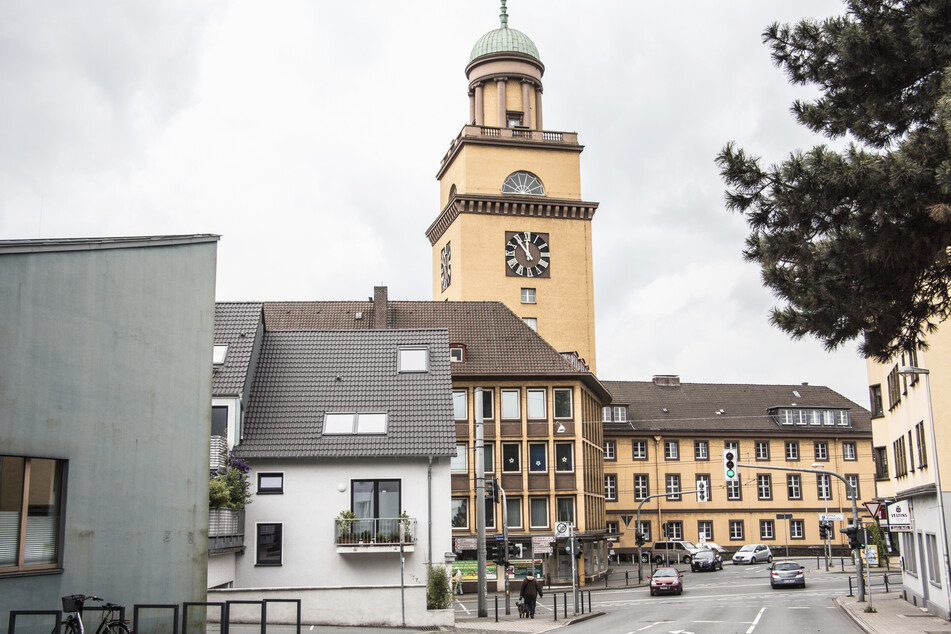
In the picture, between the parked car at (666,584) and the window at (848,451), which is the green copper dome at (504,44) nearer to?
the window at (848,451)

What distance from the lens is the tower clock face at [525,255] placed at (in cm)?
6612

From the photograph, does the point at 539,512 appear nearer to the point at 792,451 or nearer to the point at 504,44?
the point at 792,451

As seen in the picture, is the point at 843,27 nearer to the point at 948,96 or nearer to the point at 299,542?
the point at 948,96

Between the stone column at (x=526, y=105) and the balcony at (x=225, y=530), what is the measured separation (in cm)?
4502

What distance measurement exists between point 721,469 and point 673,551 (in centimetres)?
867

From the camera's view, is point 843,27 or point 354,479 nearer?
point 843,27

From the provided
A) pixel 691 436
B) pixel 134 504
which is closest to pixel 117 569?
pixel 134 504

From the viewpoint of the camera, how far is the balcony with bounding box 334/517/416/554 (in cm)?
3102

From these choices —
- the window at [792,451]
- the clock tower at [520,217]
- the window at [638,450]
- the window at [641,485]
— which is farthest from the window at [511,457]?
the window at [792,451]

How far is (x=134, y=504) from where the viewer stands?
17.3m

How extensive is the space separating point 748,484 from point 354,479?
169ft

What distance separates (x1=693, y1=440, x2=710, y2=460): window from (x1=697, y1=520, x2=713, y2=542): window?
4.68m

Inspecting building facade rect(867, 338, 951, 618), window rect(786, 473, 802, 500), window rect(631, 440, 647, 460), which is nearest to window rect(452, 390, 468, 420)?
building facade rect(867, 338, 951, 618)

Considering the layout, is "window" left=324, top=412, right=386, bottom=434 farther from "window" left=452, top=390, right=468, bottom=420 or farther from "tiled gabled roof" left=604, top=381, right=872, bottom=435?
"tiled gabled roof" left=604, top=381, right=872, bottom=435
